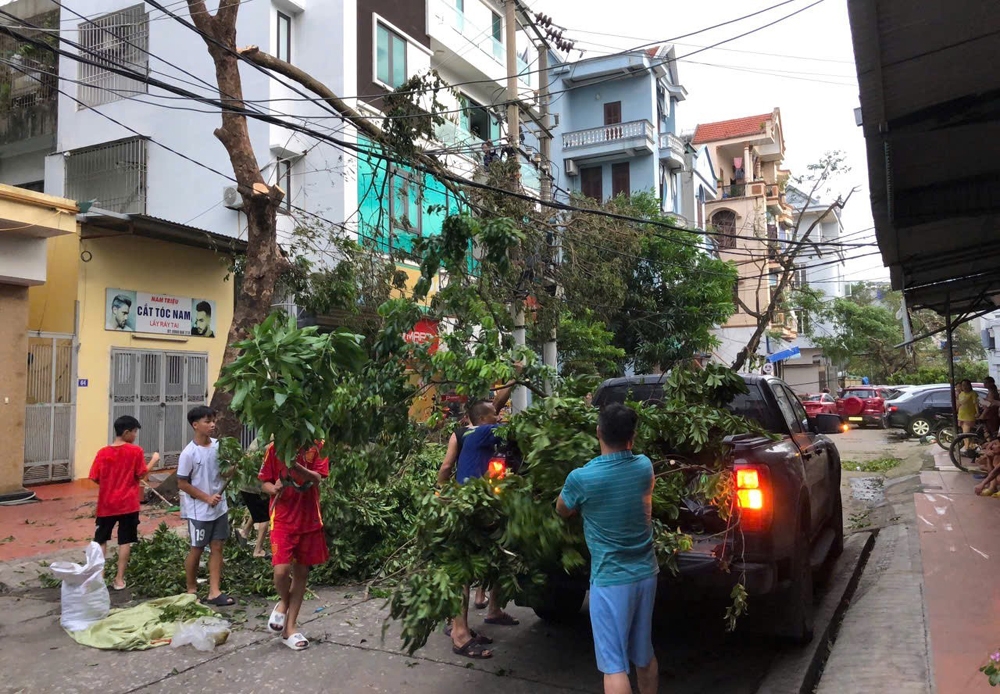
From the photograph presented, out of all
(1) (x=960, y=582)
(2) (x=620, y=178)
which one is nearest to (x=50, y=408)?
(1) (x=960, y=582)

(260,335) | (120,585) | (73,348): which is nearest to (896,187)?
(260,335)

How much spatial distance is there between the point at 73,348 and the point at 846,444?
67.6 feet

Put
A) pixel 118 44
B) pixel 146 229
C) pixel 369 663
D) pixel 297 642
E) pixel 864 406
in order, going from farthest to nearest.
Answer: pixel 864 406
pixel 118 44
pixel 146 229
pixel 297 642
pixel 369 663

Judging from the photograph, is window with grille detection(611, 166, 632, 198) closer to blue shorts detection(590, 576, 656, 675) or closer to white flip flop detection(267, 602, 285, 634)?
white flip flop detection(267, 602, 285, 634)

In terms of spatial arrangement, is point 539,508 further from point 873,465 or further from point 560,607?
point 873,465

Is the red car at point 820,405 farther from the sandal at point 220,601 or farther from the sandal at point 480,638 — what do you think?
the sandal at point 220,601

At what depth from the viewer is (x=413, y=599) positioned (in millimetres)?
3896

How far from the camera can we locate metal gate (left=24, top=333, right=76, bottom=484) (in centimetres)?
1286

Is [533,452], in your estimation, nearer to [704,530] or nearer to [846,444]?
[704,530]

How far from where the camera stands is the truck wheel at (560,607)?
5.30m

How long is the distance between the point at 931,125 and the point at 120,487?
7208 millimetres

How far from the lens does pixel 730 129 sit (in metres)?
41.8

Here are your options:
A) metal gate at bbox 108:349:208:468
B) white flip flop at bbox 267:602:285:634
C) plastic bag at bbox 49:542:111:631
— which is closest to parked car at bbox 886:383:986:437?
metal gate at bbox 108:349:208:468

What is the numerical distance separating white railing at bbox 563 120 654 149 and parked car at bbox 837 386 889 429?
12.9 m
